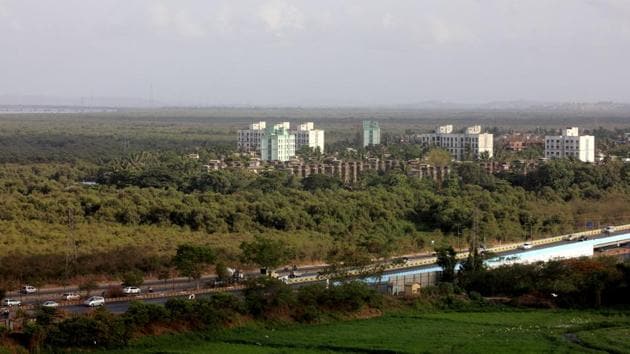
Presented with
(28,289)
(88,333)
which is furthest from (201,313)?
(28,289)

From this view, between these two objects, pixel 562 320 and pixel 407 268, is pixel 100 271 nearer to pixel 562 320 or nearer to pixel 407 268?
pixel 407 268

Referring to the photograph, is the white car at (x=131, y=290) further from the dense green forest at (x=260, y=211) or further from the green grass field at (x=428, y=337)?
the green grass field at (x=428, y=337)

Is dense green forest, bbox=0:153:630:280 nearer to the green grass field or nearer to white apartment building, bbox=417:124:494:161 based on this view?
the green grass field

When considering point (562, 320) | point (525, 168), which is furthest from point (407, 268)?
point (525, 168)

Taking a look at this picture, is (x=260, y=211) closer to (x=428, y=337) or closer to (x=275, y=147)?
(x=428, y=337)

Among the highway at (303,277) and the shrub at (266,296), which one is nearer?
the shrub at (266,296)

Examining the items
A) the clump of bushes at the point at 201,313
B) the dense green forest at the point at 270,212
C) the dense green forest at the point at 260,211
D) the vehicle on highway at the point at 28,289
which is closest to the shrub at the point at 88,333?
the clump of bushes at the point at 201,313
